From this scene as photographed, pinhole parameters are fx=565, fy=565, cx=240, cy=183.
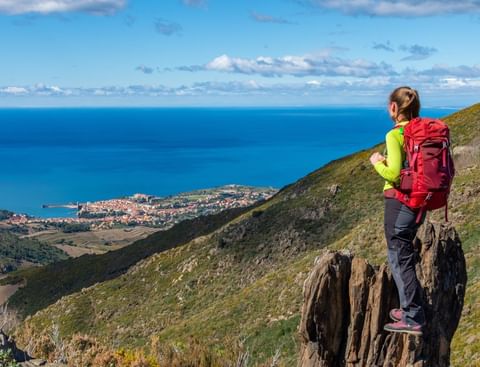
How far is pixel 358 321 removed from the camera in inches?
353

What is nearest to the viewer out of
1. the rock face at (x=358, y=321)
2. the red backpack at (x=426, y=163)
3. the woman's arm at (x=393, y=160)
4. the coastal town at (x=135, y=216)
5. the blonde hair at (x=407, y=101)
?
the red backpack at (x=426, y=163)

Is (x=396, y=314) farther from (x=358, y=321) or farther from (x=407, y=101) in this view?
(x=407, y=101)

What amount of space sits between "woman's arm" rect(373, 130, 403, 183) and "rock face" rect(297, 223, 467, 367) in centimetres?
205

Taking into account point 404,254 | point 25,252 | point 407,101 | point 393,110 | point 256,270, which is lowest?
point 25,252

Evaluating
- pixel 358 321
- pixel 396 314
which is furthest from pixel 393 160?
pixel 358 321

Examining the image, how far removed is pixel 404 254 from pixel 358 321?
175cm

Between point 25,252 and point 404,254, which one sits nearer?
point 404,254

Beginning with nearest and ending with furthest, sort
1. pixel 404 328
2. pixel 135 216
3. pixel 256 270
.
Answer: pixel 404 328
pixel 256 270
pixel 135 216

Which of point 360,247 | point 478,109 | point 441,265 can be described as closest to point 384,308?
point 441,265

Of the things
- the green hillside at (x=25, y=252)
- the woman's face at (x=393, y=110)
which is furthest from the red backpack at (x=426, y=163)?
the green hillside at (x=25, y=252)

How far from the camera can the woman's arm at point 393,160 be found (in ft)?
24.3

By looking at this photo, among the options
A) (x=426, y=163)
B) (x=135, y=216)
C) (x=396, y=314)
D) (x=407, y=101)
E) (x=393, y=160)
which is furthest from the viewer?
(x=135, y=216)

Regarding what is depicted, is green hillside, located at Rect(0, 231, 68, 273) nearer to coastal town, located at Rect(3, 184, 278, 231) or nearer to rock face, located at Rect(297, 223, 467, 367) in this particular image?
coastal town, located at Rect(3, 184, 278, 231)

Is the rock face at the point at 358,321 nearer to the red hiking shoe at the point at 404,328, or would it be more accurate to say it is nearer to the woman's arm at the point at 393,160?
the red hiking shoe at the point at 404,328
